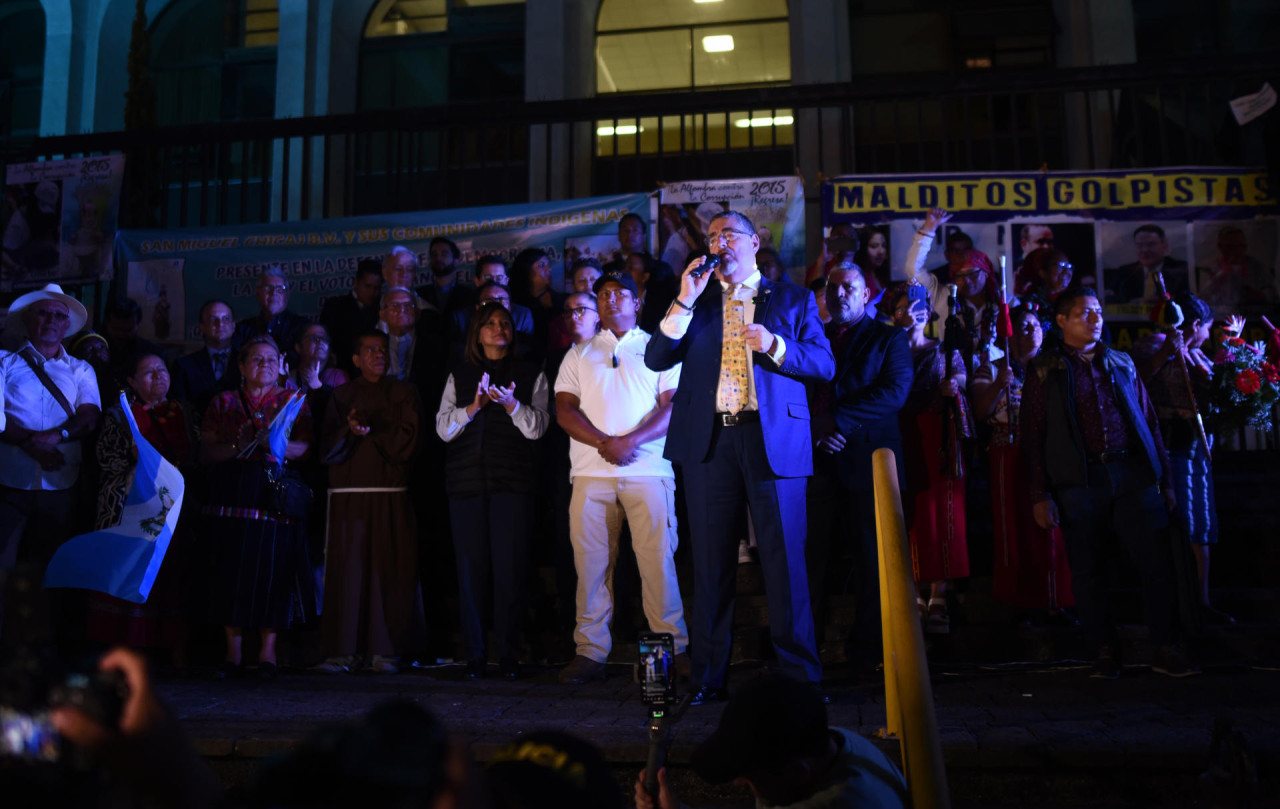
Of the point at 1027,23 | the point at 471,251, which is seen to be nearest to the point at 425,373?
the point at 471,251

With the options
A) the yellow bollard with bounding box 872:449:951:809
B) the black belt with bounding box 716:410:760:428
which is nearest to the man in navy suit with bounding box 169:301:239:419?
the black belt with bounding box 716:410:760:428

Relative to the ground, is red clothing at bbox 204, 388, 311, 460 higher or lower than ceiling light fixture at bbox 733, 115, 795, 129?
lower

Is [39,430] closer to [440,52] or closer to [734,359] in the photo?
[734,359]

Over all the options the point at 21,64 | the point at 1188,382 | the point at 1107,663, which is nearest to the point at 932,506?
the point at 1107,663

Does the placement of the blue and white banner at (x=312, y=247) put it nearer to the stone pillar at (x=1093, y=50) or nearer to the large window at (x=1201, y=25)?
the stone pillar at (x=1093, y=50)

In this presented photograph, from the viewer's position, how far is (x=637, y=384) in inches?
232

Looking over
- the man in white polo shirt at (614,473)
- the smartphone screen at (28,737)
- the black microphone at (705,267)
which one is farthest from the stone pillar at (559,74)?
the smartphone screen at (28,737)

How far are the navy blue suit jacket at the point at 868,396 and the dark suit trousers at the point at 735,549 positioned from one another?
2.44 feet

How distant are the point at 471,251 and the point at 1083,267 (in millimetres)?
4697

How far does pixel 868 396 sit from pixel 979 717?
181 centimetres

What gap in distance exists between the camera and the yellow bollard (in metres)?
2.26

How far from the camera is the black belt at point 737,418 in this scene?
488 cm

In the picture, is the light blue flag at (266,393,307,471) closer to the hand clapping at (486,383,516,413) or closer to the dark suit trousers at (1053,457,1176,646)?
the hand clapping at (486,383,516,413)

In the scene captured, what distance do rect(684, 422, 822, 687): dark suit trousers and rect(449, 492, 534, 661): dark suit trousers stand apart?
1325 millimetres
